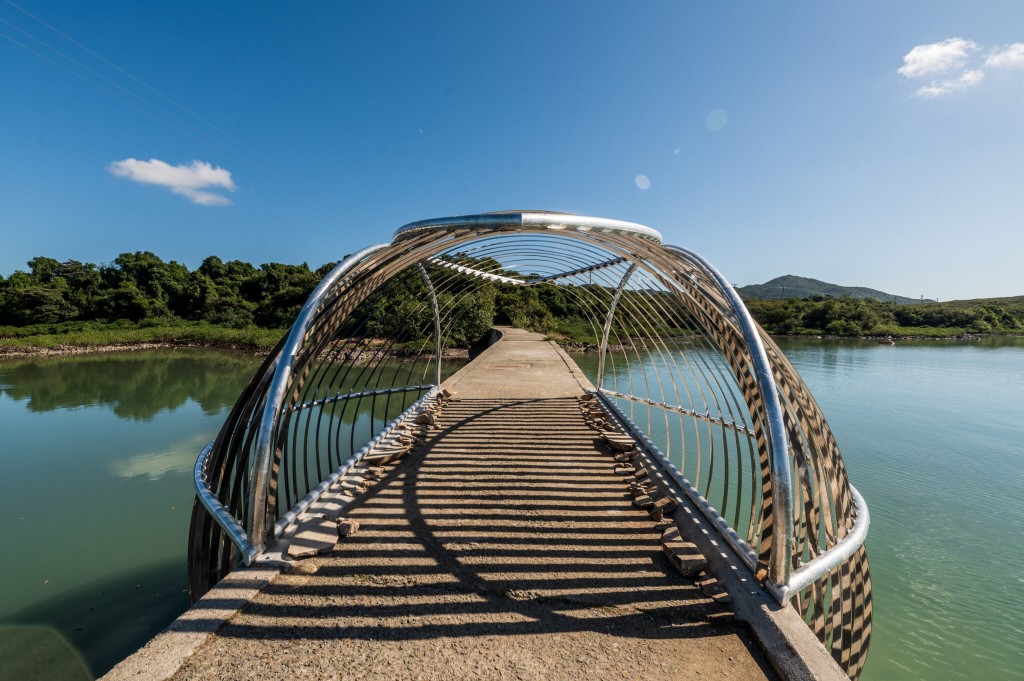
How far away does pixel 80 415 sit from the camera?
11516 mm

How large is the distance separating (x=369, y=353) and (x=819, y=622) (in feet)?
80.1

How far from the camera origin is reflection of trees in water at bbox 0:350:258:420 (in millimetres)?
13086

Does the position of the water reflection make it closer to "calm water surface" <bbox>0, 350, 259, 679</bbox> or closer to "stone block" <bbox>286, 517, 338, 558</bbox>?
"calm water surface" <bbox>0, 350, 259, 679</bbox>

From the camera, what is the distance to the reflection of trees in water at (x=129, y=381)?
13.1 metres

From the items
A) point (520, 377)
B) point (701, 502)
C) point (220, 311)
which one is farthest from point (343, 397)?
point (220, 311)

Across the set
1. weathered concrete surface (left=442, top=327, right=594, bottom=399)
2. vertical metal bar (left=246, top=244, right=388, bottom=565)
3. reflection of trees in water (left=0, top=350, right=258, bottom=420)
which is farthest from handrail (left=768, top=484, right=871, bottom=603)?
reflection of trees in water (left=0, top=350, right=258, bottom=420)

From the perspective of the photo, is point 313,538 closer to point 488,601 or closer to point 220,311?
point 488,601

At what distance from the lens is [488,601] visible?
7.16 feet

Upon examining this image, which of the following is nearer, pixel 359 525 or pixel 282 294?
pixel 359 525

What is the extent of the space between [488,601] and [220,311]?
42781 mm

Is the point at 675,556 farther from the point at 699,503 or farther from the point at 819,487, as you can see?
the point at 819,487

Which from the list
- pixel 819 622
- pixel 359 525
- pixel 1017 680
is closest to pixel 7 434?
Result: pixel 359 525

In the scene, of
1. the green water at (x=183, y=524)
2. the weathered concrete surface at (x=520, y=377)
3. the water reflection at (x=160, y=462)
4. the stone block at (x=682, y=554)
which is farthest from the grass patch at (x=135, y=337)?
the stone block at (x=682, y=554)

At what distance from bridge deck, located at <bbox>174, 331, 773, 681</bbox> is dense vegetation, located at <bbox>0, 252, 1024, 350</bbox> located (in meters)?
16.4
